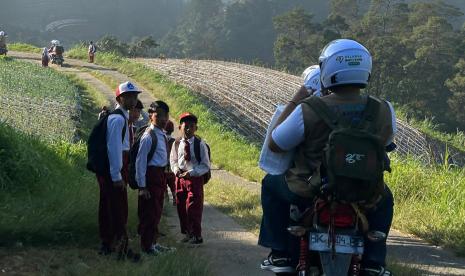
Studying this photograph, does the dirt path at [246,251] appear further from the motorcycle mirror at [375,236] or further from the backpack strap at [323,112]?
the backpack strap at [323,112]

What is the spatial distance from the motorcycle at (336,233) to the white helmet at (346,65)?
2.04 feet

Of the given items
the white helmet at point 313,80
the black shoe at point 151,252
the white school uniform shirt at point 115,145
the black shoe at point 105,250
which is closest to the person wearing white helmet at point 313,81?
the white helmet at point 313,80

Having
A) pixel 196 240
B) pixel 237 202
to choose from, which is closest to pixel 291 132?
pixel 196 240

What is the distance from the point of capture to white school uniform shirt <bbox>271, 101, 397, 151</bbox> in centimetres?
344

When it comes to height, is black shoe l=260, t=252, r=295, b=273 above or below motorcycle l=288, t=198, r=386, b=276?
below

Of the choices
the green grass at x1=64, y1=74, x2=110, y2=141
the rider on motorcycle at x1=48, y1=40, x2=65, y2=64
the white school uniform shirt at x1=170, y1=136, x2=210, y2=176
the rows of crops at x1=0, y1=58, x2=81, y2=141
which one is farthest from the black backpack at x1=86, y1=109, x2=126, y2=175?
the rider on motorcycle at x1=48, y1=40, x2=65, y2=64

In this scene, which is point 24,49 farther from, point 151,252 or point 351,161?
point 351,161

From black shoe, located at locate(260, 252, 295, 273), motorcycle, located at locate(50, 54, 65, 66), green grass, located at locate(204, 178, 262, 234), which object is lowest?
green grass, located at locate(204, 178, 262, 234)

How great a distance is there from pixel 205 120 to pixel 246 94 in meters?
6.11

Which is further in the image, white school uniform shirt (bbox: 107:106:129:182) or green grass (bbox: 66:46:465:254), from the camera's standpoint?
green grass (bbox: 66:46:465:254)

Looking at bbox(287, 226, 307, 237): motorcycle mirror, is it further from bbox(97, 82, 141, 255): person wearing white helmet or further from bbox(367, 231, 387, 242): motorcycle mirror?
bbox(97, 82, 141, 255): person wearing white helmet

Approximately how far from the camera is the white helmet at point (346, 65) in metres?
3.49

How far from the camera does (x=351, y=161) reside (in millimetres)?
3227

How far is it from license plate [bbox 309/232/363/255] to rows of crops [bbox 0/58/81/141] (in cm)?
660
